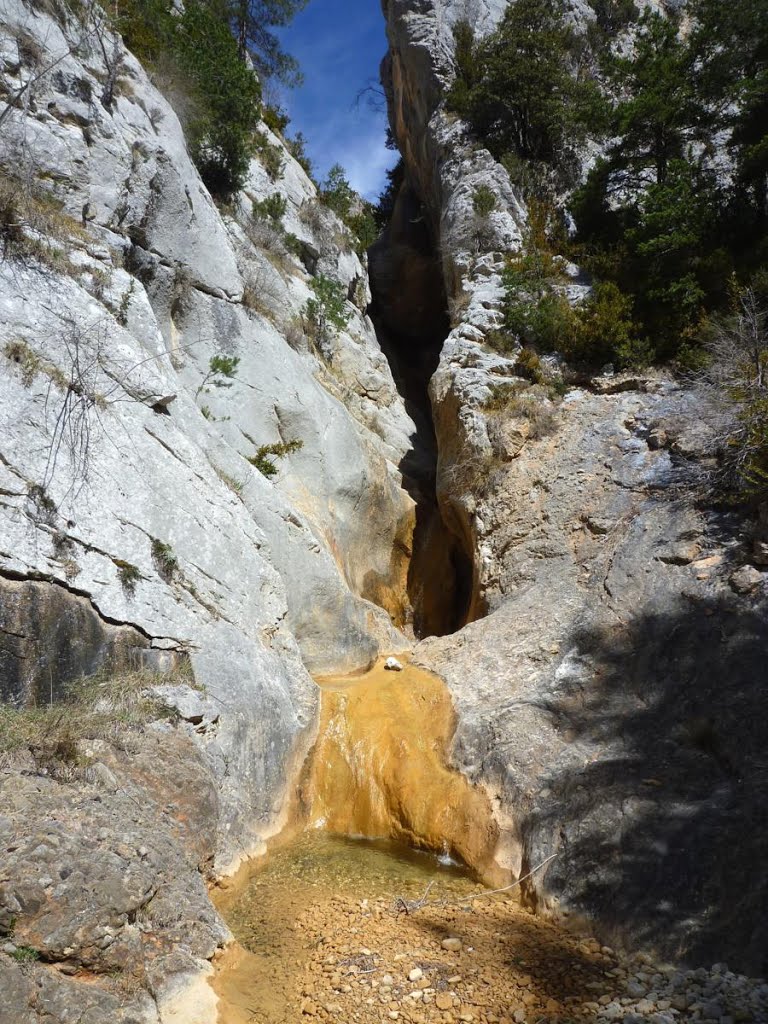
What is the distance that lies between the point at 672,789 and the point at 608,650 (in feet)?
8.80

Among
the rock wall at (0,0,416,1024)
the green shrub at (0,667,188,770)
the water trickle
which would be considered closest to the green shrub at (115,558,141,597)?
the rock wall at (0,0,416,1024)

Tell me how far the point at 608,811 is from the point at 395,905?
92.3 inches

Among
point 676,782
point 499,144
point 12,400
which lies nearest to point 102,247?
point 12,400

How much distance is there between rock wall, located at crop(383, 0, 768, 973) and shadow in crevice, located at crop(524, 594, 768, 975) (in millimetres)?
20

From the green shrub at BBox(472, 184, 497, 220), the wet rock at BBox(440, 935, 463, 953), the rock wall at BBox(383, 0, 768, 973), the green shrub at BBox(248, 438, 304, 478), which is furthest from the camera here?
the green shrub at BBox(472, 184, 497, 220)

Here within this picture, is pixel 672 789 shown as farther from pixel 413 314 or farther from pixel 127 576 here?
pixel 413 314

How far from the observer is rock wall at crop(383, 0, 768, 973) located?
6082mm

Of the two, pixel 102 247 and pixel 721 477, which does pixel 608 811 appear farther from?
pixel 102 247

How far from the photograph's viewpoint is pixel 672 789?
6852mm

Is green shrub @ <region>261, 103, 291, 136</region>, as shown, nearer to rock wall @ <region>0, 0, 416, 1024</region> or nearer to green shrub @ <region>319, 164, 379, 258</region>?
green shrub @ <region>319, 164, 379, 258</region>

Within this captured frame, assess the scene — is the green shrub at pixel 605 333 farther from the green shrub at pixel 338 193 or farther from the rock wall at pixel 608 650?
the green shrub at pixel 338 193

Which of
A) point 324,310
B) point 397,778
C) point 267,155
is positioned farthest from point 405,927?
point 267,155

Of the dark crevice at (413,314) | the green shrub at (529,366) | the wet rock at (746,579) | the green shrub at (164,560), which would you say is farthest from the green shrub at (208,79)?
the wet rock at (746,579)

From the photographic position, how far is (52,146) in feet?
35.5
